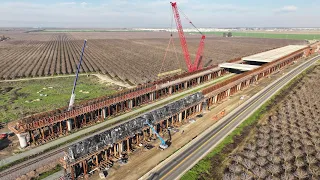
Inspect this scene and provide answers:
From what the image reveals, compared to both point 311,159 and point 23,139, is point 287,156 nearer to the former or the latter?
point 311,159

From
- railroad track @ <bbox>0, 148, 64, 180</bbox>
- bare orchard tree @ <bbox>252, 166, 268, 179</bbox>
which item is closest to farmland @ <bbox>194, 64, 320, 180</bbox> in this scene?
bare orchard tree @ <bbox>252, 166, 268, 179</bbox>

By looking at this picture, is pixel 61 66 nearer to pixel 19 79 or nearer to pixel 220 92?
pixel 19 79

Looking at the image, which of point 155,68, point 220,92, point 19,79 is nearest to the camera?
point 220,92

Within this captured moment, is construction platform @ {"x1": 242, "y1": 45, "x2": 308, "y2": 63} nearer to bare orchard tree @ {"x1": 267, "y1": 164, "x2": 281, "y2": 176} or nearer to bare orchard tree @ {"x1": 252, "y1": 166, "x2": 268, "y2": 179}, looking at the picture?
bare orchard tree @ {"x1": 267, "y1": 164, "x2": 281, "y2": 176}

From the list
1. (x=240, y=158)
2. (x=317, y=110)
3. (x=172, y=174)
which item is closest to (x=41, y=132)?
(x=172, y=174)

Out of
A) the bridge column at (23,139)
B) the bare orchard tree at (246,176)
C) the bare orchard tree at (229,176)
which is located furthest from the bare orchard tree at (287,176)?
the bridge column at (23,139)

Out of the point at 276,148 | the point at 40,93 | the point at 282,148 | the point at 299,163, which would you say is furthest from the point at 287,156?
the point at 40,93
